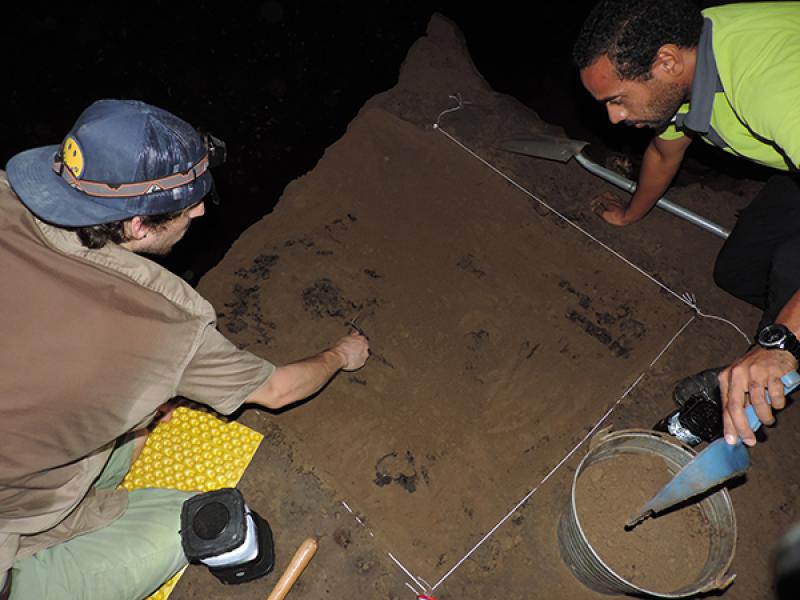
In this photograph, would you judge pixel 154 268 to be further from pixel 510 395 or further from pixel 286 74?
pixel 286 74

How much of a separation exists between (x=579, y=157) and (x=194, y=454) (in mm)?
2400

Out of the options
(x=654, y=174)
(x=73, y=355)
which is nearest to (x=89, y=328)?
(x=73, y=355)

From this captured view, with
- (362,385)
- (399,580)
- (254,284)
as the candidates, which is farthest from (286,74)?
(399,580)

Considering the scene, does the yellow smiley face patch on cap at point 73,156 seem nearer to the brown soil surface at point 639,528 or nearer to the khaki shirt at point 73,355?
the khaki shirt at point 73,355

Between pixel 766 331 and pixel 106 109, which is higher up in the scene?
pixel 106 109

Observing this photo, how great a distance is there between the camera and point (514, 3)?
4262mm

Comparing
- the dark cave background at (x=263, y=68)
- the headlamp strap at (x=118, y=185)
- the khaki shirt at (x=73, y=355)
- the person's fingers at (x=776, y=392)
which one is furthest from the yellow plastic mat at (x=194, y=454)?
the person's fingers at (x=776, y=392)

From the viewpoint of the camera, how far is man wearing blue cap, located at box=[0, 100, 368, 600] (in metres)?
1.72

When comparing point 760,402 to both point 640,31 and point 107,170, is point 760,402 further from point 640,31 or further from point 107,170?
point 107,170

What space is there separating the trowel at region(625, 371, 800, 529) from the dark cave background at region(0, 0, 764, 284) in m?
1.88

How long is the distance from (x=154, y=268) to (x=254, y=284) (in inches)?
46.4

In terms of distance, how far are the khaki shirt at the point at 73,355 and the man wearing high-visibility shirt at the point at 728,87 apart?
163cm

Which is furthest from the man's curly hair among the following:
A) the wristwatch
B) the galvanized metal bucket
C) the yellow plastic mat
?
the yellow plastic mat

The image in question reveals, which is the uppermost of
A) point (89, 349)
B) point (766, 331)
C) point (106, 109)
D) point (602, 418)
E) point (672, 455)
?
point (106, 109)
